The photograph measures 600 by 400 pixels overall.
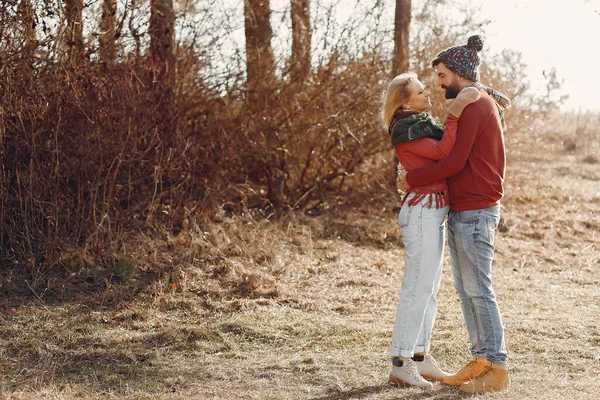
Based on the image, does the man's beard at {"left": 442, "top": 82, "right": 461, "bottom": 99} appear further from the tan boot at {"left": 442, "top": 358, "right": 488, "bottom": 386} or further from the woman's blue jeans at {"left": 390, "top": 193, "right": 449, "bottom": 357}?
the tan boot at {"left": 442, "top": 358, "right": 488, "bottom": 386}

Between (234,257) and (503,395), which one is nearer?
(503,395)

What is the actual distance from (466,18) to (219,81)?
13.3 ft

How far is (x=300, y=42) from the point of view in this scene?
34.7 feet

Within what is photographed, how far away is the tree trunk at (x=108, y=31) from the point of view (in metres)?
8.18

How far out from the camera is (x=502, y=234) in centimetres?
1176

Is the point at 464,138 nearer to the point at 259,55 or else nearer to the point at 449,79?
the point at 449,79

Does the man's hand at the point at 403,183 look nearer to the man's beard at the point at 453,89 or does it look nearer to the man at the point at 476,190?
the man at the point at 476,190

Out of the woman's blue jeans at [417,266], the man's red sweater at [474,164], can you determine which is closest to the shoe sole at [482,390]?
the woman's blue jeans at [417,266]

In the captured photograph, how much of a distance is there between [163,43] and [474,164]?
551cm

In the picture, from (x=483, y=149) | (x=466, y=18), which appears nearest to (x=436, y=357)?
(x=483, y=149)

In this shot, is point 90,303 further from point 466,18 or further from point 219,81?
point 466,18

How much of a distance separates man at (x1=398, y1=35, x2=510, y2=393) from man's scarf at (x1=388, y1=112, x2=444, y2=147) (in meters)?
0.20

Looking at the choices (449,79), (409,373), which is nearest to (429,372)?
(409,373)

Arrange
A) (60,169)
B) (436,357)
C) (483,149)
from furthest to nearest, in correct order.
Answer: (60,169)
(436,357)
(483,149)
